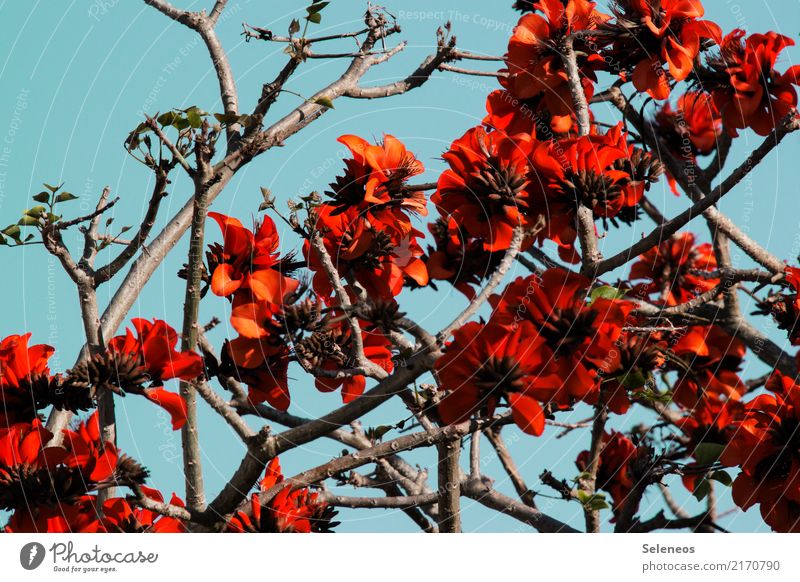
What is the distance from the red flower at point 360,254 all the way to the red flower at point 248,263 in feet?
0.37

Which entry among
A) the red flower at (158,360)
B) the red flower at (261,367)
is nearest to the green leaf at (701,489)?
the red flower at (261,367)

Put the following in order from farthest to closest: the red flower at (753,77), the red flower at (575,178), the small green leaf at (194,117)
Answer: the red flower at (753,77)
the red flower at (575,178)
the small green leaf at (194,117)

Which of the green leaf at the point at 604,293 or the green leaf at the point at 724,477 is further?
the green leaf at the point at 724,477

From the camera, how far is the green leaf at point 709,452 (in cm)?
297

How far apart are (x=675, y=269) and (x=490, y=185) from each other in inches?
87.5

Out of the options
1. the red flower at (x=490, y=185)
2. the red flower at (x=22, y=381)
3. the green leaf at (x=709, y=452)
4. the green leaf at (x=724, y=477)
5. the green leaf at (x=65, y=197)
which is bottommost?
the green leaf at (x=724, y=477)

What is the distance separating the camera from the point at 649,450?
3.17 m

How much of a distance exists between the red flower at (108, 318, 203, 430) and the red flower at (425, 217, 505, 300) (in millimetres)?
934

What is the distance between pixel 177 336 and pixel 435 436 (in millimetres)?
726

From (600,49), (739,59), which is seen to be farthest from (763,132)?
(600,49)

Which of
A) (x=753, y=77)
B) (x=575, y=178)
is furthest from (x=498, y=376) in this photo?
(x=753, y=77)

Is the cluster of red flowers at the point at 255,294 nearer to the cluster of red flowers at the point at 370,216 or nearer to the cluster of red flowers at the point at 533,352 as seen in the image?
the cluster of red flowers at the point at 370,216

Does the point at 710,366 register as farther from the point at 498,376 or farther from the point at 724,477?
the point at 498,376

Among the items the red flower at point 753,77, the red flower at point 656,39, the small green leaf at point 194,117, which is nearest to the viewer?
the small green leaf at point 194,117
